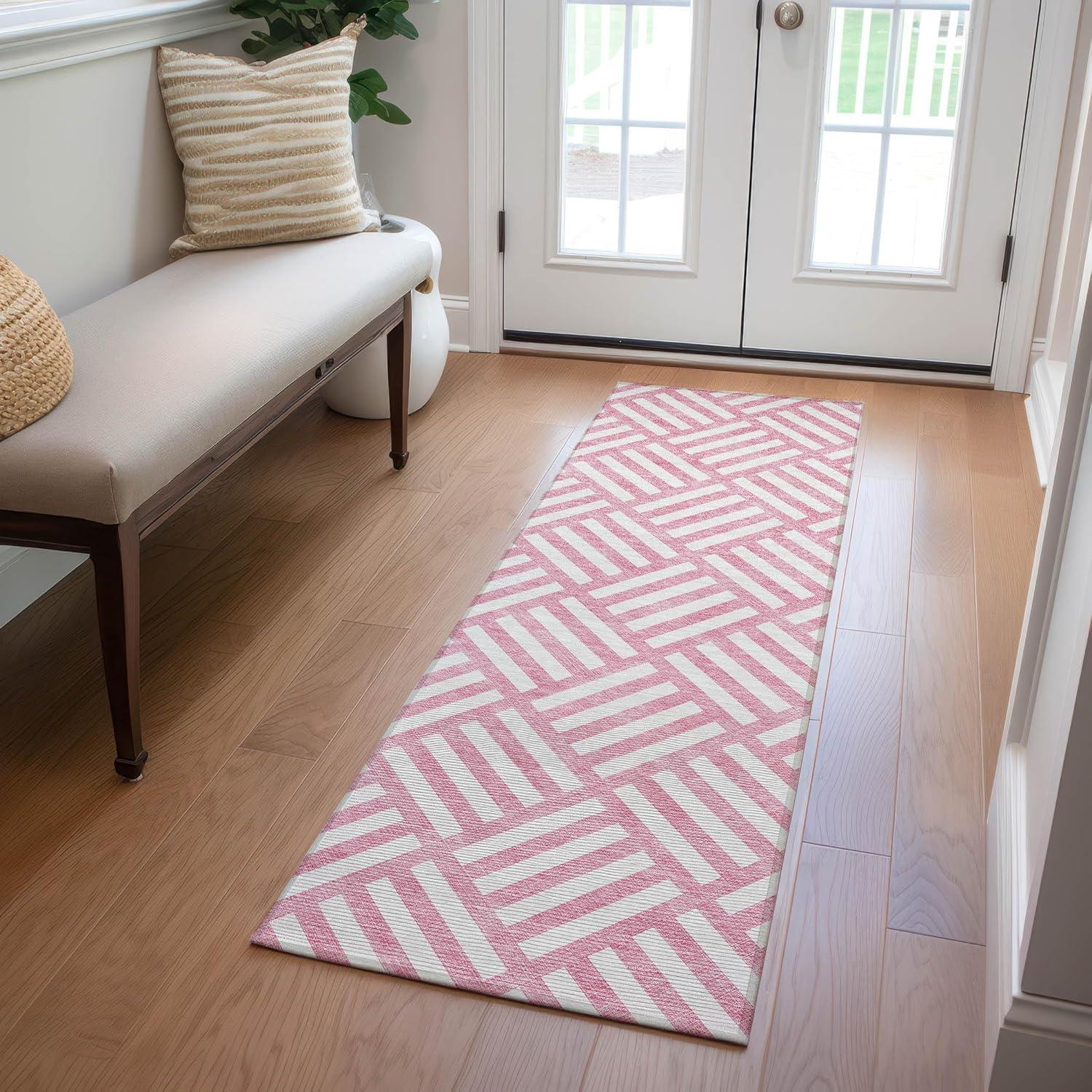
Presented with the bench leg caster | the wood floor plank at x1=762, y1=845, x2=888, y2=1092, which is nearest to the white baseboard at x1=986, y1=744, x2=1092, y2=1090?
the wood floor plank at x1=762, y1=845, x2=888, y2=1092

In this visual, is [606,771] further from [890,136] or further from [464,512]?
[890,136]

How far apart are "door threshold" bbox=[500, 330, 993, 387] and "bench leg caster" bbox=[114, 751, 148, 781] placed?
79.7 inches

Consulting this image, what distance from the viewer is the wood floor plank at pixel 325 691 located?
1890mm

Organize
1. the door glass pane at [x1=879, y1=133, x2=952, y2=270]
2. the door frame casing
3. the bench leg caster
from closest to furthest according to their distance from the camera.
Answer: the bench leg caster → the door frame casing → the door glass pane at [x1=879, y1=133, x2=952, y2=270]

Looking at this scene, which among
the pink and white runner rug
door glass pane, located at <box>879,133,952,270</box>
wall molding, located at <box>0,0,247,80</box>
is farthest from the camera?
door glass pane, located at <box>879,133,952,270</box>

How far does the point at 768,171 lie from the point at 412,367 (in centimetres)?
106

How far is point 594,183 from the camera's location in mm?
3332

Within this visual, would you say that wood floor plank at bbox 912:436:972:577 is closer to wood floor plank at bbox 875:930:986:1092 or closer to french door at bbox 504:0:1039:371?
french door at bbox 504:0:1039:371

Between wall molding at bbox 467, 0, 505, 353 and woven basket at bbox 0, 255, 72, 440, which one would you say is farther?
wall molding at bbox 467, 0, 505, 353

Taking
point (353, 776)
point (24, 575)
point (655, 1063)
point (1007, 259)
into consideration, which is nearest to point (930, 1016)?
point (655, 1063)

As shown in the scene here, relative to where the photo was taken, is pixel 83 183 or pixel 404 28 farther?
pixel 404 28

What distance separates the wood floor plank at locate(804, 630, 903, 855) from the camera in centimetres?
171

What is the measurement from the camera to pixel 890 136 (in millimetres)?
3105

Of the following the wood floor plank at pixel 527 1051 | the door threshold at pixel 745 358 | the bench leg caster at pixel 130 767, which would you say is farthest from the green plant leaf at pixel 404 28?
the wood floor plank at pixel 527 1051
